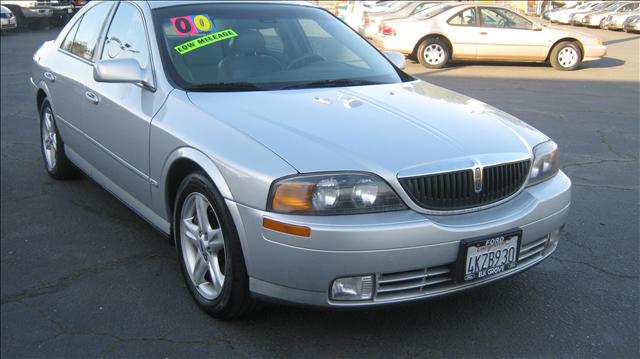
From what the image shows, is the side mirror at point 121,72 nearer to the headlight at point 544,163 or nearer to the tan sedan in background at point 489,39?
the headlight at point 544,163

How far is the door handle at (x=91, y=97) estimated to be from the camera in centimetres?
428

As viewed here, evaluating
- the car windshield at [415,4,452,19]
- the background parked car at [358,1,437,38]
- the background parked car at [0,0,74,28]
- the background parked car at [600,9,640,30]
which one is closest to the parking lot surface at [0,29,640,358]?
the car windshield at [415,4,452,19]

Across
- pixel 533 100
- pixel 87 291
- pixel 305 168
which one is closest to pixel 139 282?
pixel 87 291

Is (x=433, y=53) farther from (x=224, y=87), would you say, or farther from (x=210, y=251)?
(x=210, y=251)

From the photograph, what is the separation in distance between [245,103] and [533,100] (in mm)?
7576

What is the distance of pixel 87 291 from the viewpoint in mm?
3580

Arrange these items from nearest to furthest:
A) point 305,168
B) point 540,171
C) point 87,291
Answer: point 305,168, point 540,171, point 87,291

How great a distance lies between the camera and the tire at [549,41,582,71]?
14.0m

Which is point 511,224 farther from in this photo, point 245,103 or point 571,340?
point 245,103

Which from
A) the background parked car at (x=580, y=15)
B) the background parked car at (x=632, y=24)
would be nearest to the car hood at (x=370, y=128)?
the background parked car at (x=632, y=24)

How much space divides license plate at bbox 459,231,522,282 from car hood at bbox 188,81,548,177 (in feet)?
1.19

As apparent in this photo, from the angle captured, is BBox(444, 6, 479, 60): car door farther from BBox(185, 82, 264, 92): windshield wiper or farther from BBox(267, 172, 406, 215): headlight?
BBox(267, 172, 406, 215): headlight

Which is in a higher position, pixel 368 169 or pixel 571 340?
pixel 368 169

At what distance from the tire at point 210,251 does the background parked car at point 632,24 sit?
589 inches
